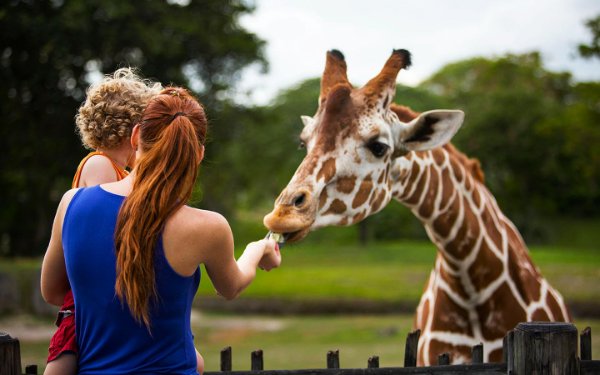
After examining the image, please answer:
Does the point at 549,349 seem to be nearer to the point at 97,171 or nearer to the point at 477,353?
the point at 477,353

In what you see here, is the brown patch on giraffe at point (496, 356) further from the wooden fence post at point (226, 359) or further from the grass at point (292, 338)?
the grass at point (292, 338)

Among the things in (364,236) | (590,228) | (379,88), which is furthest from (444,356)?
(590,228)

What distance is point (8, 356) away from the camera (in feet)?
8.53

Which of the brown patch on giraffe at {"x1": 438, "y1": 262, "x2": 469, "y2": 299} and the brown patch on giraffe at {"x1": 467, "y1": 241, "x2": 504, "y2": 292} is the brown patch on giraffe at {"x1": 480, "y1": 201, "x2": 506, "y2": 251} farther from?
the brown patch on giraffe at {"x1": 438, "y1": 262, "x2": 469, "y2": 299}

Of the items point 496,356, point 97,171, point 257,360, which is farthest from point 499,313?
point 97,171

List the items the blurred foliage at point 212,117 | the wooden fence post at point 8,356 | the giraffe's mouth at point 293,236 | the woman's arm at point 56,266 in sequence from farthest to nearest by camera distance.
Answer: the blurred foliage at point 212,117
the giraffe's mouth at point 293,236
the wooden fence post at point 8,356
the woman's arm at point 56,266

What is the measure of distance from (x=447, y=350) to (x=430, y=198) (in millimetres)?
810

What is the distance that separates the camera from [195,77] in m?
18.8

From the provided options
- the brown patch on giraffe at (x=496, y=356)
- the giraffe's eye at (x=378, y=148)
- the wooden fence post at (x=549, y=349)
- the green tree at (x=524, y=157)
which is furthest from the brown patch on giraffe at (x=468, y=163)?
the green tree at (x=524, y=157)

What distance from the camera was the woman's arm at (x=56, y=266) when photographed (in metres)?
2.21

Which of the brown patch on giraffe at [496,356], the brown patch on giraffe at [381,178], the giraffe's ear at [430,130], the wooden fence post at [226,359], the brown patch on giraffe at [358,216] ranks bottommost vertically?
the brown patch on giraffe at [496,356]

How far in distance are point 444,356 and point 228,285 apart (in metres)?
1.42

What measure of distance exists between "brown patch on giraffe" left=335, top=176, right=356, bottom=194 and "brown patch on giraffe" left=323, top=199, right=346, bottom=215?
6 cm

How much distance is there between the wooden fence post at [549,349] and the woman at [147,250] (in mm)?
1261
